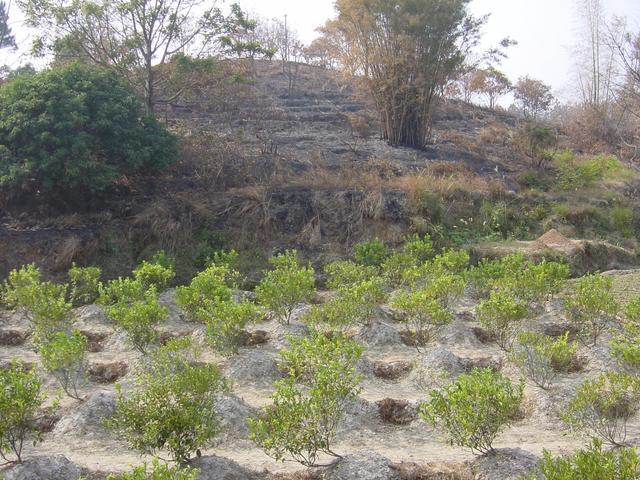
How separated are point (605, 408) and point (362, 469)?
83.5 inches

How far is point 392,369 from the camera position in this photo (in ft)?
23.1

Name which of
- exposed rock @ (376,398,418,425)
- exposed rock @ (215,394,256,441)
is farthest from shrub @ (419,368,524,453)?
exposed rock @ (215,394,256,441)

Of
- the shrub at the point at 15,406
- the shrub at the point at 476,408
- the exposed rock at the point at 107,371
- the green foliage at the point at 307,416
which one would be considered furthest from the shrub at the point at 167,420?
the exposed rock at the point at 107,371

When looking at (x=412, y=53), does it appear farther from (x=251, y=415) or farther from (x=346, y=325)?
Answer: (x=251, y=415)

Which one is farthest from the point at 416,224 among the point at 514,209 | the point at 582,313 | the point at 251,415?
the point at 251,415

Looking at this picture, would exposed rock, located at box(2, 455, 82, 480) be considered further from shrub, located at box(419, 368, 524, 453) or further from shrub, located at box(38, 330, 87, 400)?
shrub, located at box(419, 368, 524, 453)

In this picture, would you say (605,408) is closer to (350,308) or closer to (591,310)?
(591,310)

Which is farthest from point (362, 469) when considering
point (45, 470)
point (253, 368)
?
point (253, 368)

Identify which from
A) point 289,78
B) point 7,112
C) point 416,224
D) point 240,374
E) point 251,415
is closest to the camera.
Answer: point 251,415

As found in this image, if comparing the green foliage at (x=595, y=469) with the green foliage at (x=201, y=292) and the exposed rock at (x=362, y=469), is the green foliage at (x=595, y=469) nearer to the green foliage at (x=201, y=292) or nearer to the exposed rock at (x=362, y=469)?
the exposed rock at (x=362, y=469)

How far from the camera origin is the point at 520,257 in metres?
9.25

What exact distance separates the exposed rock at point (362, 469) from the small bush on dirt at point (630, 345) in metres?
2.46

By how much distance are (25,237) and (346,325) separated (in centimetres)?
662

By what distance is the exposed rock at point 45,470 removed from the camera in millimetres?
4562
